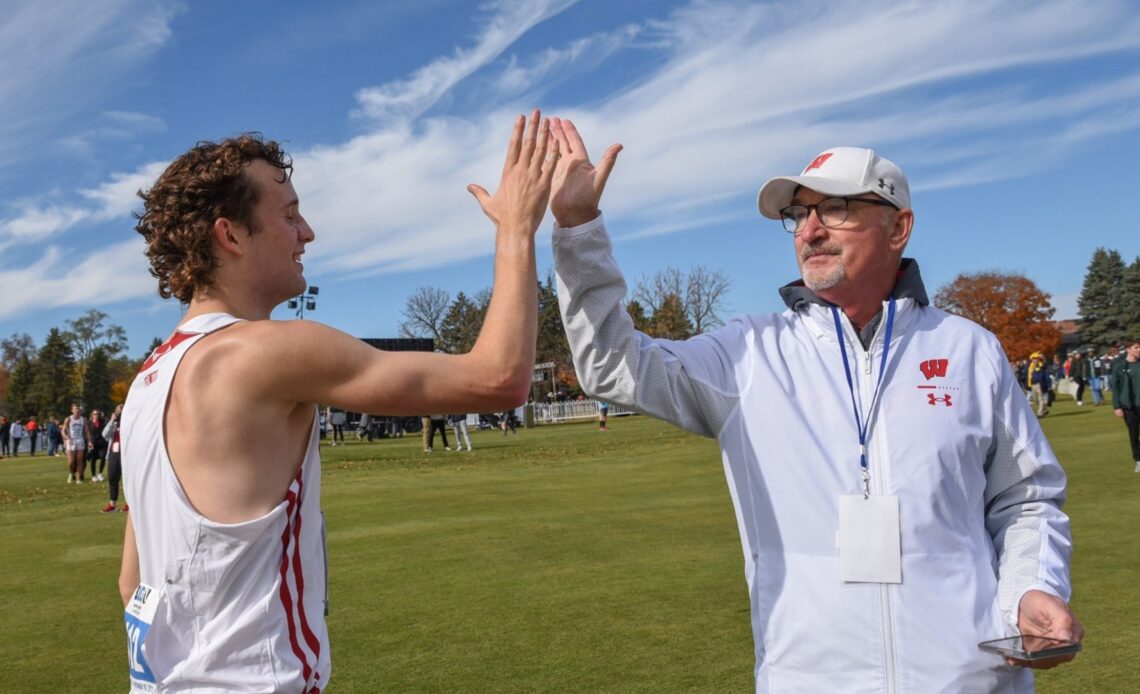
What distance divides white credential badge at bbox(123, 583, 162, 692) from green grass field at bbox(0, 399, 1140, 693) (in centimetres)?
396

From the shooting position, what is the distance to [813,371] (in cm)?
303

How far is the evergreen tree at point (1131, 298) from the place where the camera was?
314 feet

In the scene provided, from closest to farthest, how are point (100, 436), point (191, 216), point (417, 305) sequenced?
point (191, 216)
point (100, 436)
point (417, 305)

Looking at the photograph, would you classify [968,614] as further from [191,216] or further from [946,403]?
[191,216]

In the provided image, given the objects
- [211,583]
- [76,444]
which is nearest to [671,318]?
[76,444]

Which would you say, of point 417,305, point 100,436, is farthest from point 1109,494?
point 417,305

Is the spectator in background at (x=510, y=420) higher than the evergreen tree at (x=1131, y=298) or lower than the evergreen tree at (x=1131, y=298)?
lower

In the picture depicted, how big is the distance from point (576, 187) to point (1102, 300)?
111613mm

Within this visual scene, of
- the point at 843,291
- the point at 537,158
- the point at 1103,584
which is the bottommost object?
the point at 1103,584

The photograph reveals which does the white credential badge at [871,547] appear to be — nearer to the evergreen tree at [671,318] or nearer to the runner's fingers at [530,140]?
the runner's fingers at [530,140]

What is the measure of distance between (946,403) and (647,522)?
10.5 meters

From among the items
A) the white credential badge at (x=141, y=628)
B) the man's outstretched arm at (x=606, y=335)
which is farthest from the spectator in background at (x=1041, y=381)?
the white credential badge at (x=141, y=628)

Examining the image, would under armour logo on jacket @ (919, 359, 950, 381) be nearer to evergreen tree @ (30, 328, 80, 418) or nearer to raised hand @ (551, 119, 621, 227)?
raised hand @ (551, 119, 621, 227)

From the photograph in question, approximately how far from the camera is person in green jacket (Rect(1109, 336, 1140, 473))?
17.4 metres
